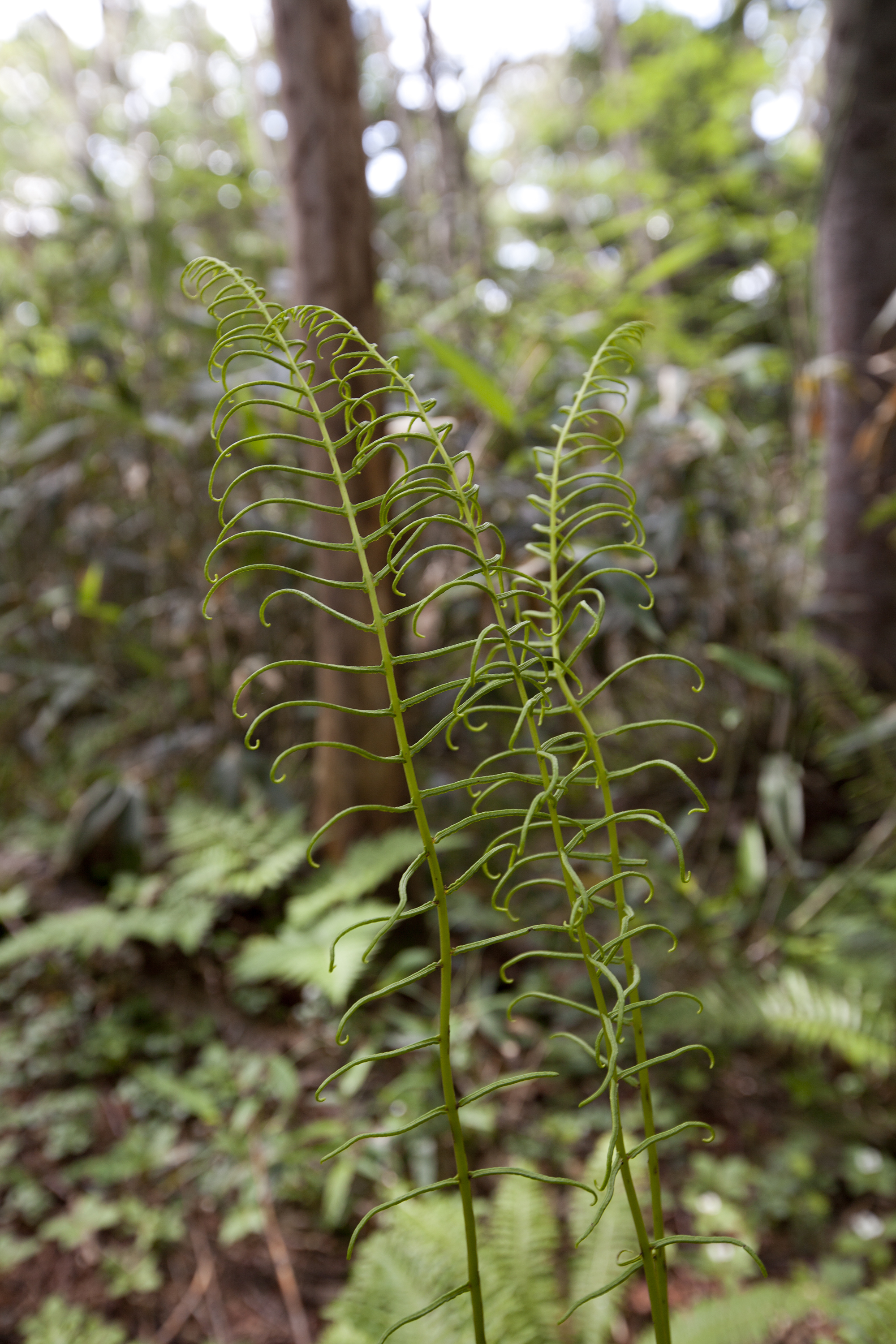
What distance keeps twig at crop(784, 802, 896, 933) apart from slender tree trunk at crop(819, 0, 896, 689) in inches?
22.8

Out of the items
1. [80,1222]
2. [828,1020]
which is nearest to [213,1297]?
[80,1222]

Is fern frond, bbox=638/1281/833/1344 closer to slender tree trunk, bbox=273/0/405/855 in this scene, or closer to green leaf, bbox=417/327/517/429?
slender tree trunk, bbox=273/0/405/855

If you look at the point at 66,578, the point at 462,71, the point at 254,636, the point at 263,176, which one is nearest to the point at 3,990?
the point at 254,636

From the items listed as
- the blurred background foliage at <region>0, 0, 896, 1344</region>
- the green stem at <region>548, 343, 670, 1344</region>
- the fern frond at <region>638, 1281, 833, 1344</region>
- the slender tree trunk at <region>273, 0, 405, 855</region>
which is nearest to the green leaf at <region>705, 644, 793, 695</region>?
the blurred background foliage at <region>0, 0, 896, 1344</region>

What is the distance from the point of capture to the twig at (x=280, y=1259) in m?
1.21

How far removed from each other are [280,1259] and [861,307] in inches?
103

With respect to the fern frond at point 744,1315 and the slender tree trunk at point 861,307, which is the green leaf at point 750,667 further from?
the fern frond at point 744,1315

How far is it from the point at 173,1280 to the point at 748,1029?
1077 mm

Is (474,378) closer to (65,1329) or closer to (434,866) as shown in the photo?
(434,866)

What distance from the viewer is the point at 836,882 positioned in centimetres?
172

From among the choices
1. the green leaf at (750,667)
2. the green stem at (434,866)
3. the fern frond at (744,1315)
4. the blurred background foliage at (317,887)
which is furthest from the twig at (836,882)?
the green stem at (434,866)

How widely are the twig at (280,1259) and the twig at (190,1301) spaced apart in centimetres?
10

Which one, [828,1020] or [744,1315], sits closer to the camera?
[744,1315]

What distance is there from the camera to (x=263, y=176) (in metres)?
5.88
